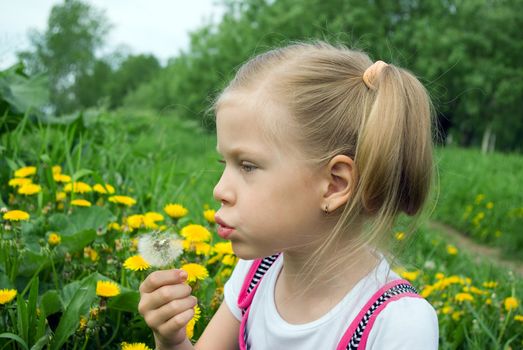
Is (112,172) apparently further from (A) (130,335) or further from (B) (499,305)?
(B) (499,305)

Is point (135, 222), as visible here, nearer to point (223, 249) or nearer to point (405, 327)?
point (223, 249)

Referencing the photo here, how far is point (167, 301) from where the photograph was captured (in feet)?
3.62

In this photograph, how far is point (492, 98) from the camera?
22.2 meters

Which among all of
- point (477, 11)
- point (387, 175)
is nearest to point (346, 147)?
point (387, 175)

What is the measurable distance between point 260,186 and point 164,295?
27cm

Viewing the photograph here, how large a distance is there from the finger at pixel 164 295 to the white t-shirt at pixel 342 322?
10.8 inches

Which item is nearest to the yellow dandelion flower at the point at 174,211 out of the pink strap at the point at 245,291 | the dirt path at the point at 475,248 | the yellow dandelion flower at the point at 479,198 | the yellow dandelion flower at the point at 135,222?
the yellow dandelion flower at the point at 135,222

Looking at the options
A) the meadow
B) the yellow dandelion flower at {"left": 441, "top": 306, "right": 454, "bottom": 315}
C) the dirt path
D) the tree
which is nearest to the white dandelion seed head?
the meadow

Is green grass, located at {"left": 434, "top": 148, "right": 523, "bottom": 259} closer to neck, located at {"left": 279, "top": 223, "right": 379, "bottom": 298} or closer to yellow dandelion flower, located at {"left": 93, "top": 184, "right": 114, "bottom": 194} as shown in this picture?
yellow dandelion flower, located at {"left": 93, "top": 184, "right": 114, "bottom": 194}

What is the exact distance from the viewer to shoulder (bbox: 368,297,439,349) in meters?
1.08

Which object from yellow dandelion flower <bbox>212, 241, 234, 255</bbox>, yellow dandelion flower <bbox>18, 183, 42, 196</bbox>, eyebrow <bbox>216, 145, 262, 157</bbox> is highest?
eyebrow <bbox>216, 145, 262, 157</bbox>

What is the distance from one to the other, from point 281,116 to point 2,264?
895 millimetres

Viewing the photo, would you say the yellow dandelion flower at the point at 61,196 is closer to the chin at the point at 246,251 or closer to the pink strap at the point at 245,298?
the pink strap at the point at 245,298

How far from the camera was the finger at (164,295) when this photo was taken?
3.60ft
